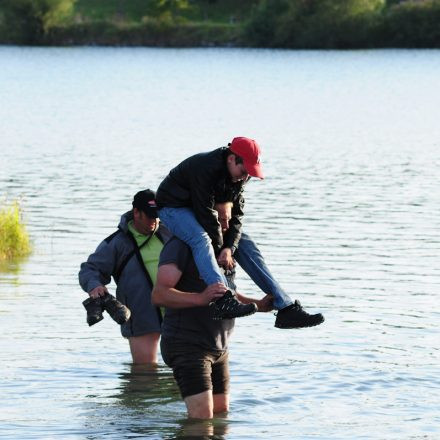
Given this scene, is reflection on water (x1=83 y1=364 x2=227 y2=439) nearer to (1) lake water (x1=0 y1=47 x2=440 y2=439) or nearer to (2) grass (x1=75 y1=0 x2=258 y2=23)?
(1) lake water (x1=0 y1=47 x2=440 y2=439)

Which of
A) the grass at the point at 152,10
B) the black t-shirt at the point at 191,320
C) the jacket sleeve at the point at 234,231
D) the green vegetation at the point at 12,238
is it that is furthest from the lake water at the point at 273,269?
the grass at the point at 152,10

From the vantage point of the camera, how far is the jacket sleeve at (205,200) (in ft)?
30.6

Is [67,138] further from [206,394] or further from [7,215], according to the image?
[206,394]

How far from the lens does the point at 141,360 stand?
1261 cm

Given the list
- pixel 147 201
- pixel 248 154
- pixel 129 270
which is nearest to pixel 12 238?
pixel 129 270

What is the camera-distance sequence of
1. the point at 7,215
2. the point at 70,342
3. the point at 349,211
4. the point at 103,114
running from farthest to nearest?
the point at 103,114, the point at 349,211, the point at 7,215, the point at 70,342

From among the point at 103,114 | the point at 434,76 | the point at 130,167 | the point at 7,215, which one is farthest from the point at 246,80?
the point at 7,215

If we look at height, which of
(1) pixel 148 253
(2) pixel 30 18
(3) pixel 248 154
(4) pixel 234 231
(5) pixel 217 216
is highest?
(3) pixel 248 154

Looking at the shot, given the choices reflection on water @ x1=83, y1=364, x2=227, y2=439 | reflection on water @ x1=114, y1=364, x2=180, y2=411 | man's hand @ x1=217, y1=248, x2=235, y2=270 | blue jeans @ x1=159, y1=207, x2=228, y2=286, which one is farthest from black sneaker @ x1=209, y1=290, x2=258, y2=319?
reflection on water @ x1=114, y1=364, x2=180, y2=411

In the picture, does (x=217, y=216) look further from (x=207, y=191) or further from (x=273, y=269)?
(x=273, y=269)

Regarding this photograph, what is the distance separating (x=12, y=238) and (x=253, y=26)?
103705 mm

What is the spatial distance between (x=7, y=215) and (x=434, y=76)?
63.5 m

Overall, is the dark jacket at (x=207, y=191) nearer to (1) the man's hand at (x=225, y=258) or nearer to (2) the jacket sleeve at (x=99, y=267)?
(1) the man's hand at (x=225, y=258)

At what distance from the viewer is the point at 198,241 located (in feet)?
30.7
